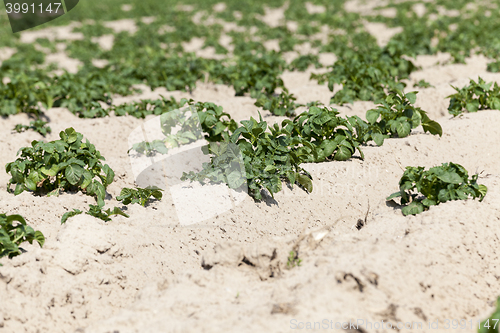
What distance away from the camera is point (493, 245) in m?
3.46

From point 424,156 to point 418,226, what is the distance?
4.99 ft

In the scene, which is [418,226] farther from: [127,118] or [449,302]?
[127,118]

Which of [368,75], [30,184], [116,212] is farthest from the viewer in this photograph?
[368,75]

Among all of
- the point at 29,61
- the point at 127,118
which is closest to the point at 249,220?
the point at 127,118

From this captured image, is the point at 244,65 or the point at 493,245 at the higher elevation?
the point at 493,245

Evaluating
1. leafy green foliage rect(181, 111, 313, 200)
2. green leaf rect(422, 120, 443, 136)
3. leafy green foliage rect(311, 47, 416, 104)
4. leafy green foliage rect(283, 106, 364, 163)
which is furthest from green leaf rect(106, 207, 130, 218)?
leafy green foliage rect(311, 47, 416, 104)

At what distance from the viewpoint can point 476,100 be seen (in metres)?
5.80

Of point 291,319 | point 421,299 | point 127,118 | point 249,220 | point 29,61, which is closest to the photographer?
point 291,319

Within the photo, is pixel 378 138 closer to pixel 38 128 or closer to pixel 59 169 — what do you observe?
pixel 59 169

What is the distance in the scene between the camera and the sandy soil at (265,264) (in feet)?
9.10

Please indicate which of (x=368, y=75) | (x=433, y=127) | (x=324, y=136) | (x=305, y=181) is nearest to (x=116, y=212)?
(x=305, y=181)

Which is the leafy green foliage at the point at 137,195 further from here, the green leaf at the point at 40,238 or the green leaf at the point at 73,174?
the green leaf at the point at 40,238

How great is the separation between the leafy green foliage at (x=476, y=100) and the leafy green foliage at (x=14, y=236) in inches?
183

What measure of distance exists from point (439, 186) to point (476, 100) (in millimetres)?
2578
